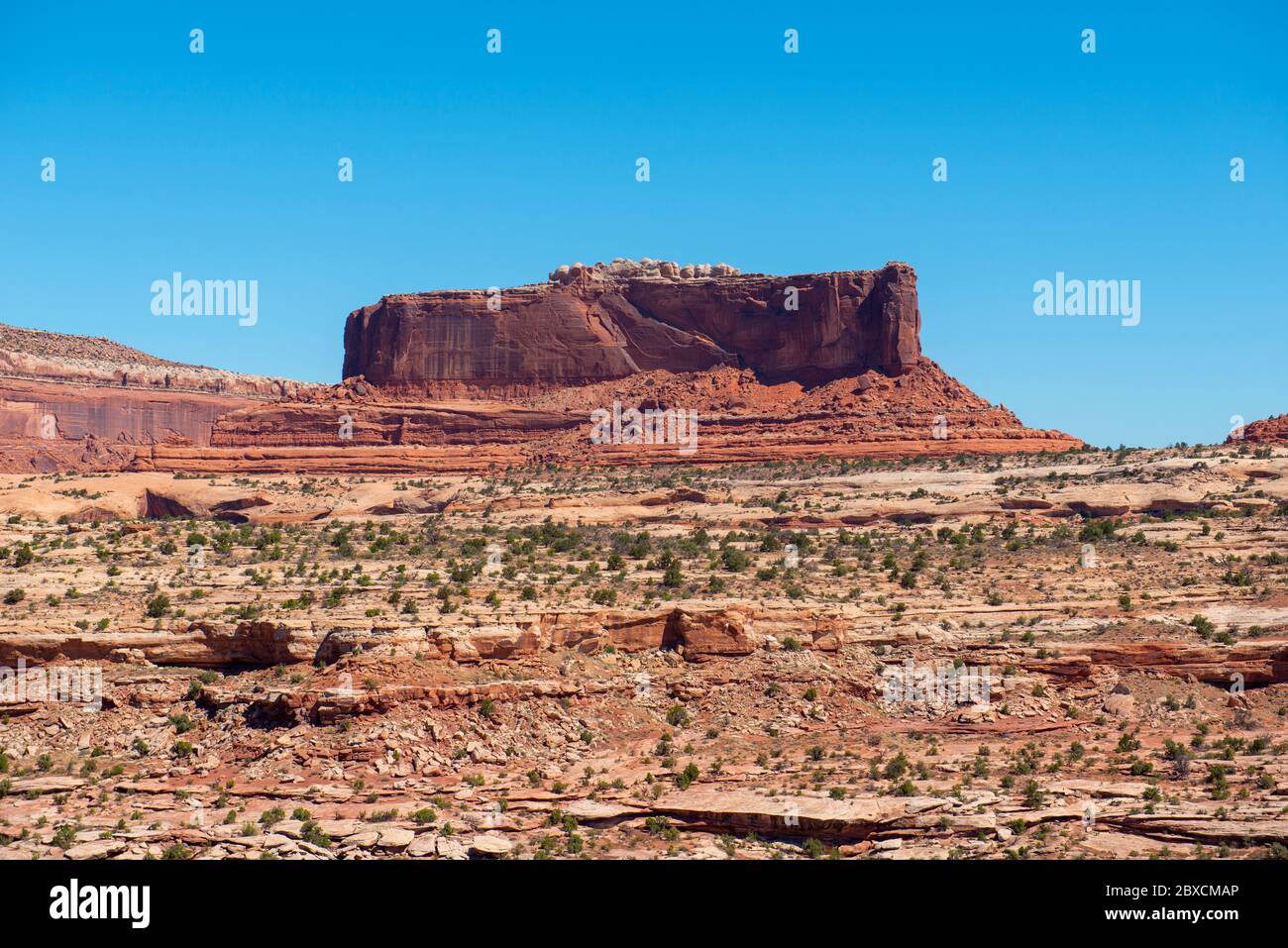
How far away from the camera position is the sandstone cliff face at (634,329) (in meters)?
71.0

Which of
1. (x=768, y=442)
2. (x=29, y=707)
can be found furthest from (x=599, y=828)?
(x=768, y=442)

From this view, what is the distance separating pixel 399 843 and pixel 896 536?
26384 mm

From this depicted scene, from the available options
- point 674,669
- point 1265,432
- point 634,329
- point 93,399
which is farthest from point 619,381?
point 674,669

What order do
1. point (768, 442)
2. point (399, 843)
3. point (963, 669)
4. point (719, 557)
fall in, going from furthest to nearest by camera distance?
point (768, 442) < point (719, 557) < point (963, 669) < point (399, 843)

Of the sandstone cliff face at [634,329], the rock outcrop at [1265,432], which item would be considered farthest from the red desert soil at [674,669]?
the sandstone cliff face at [634,329]

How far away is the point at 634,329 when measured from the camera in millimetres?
74188

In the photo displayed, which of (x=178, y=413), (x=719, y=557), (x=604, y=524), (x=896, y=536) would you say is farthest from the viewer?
(x=178, y=413)

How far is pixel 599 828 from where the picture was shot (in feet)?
73.0

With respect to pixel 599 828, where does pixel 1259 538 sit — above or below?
above

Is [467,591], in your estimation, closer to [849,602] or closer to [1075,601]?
[849,602]

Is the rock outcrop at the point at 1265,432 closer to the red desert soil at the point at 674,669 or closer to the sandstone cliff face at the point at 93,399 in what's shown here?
the red desert soil at the point at 674,669

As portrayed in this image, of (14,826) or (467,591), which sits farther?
(467,591)

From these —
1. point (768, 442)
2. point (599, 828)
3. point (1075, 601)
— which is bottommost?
point (599, 828)

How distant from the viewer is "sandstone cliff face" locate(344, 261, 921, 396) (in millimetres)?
71000
